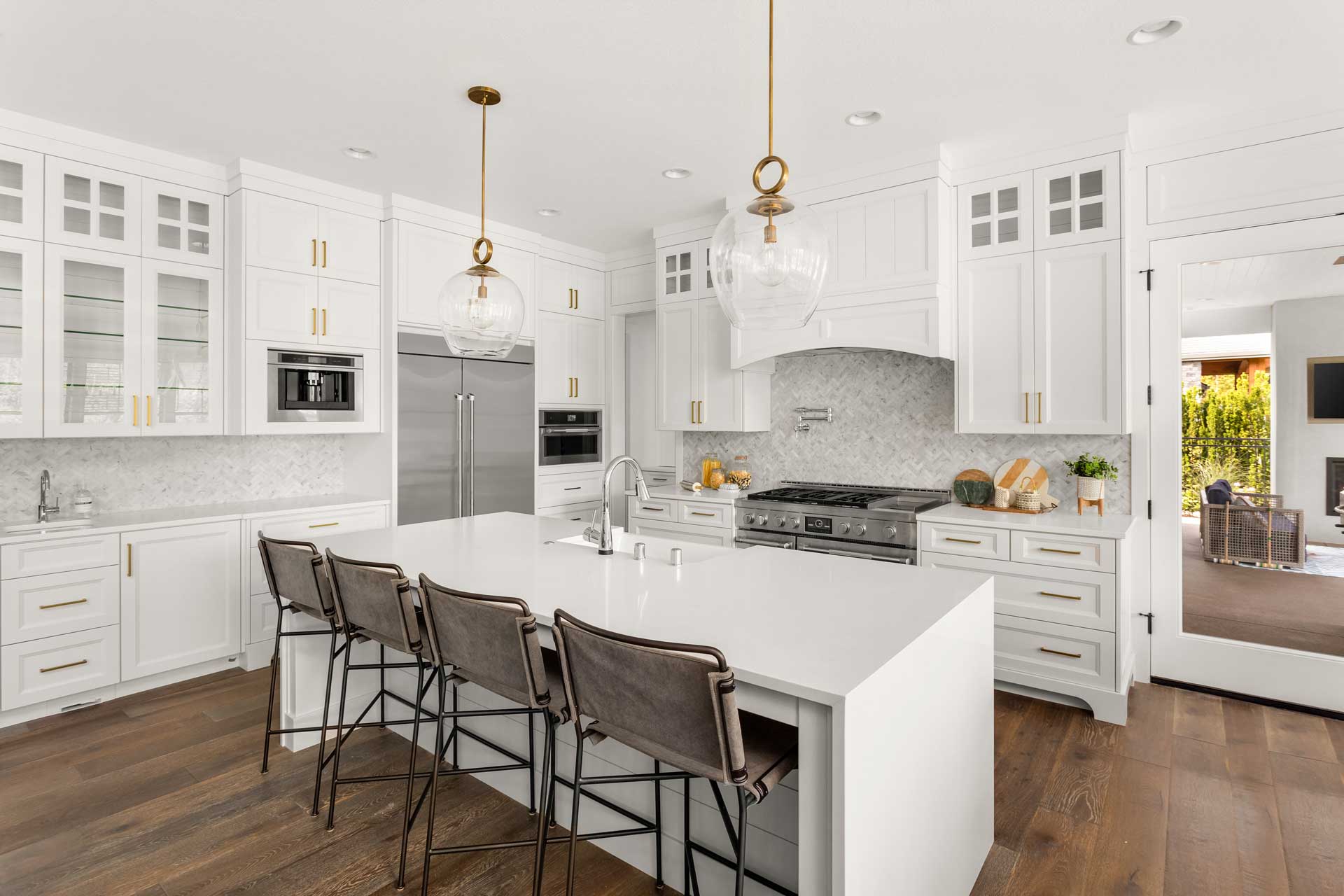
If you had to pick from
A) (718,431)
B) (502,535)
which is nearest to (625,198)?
(718,431)

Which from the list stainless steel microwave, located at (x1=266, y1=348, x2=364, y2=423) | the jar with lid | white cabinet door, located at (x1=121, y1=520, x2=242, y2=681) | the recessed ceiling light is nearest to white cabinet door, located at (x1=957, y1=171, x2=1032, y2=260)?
the recessed ceiling light

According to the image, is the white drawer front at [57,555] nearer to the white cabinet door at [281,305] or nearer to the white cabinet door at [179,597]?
the white cabinet door at [179,597]

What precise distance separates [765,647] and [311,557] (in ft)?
5.42

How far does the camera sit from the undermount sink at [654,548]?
2430 millimetres

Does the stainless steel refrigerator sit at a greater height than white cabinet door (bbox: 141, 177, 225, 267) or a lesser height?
lesser

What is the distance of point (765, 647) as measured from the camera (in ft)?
4.76

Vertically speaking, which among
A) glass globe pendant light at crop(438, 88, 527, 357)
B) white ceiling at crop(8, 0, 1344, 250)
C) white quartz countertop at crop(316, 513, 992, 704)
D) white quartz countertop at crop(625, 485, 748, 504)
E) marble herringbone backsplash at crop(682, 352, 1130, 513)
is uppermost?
white ceiling at crop(8, 0, 1344, 250)

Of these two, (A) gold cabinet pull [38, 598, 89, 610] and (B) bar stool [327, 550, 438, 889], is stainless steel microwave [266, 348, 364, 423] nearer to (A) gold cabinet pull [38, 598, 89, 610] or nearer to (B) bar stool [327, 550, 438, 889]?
(A) gold cabinet pull [38, 598, 89, 610]

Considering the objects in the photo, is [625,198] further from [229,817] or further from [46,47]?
[229,817]

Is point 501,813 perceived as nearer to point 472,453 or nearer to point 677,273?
point 472,453

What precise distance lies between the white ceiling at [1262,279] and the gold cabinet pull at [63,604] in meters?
5.30

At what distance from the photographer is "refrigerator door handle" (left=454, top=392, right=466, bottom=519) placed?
4.35 m

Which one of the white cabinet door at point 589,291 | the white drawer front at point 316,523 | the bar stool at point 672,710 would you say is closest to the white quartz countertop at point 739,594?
the bar stool at point 672,710

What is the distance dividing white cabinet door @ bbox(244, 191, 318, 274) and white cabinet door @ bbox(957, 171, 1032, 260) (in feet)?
11.5
